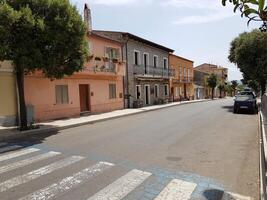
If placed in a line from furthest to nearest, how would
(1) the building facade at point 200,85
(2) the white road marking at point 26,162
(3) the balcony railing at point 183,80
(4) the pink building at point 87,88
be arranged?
(1) the building facade at point 200,85, (3) the balcony railing at point 183,80, (4) the pink building at point 87,88, (2) the white road marking at point 26,162

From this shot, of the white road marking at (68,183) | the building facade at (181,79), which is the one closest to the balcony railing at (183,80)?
the building facade at (181,79)

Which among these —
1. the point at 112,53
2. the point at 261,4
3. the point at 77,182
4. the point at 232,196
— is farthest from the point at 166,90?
the point at 261,4

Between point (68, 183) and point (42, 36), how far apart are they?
836 centimetres

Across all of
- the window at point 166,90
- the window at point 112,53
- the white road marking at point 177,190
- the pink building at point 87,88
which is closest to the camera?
the white road marking at point 177,190

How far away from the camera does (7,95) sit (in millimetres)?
15625

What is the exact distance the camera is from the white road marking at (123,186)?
5.46m

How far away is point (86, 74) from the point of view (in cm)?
2227

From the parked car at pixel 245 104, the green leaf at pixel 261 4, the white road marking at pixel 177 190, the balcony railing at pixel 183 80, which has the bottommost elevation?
the white road marking at pixel 177 190

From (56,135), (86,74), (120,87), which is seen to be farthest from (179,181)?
(120,87)

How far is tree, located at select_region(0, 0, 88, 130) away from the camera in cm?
1232

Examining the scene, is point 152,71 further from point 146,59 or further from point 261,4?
point 261,4

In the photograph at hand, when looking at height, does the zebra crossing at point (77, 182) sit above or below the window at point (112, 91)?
below

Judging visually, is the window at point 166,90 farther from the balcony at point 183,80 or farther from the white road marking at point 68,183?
the white road marking at point 68,183

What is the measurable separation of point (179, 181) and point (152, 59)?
98.4 ft
